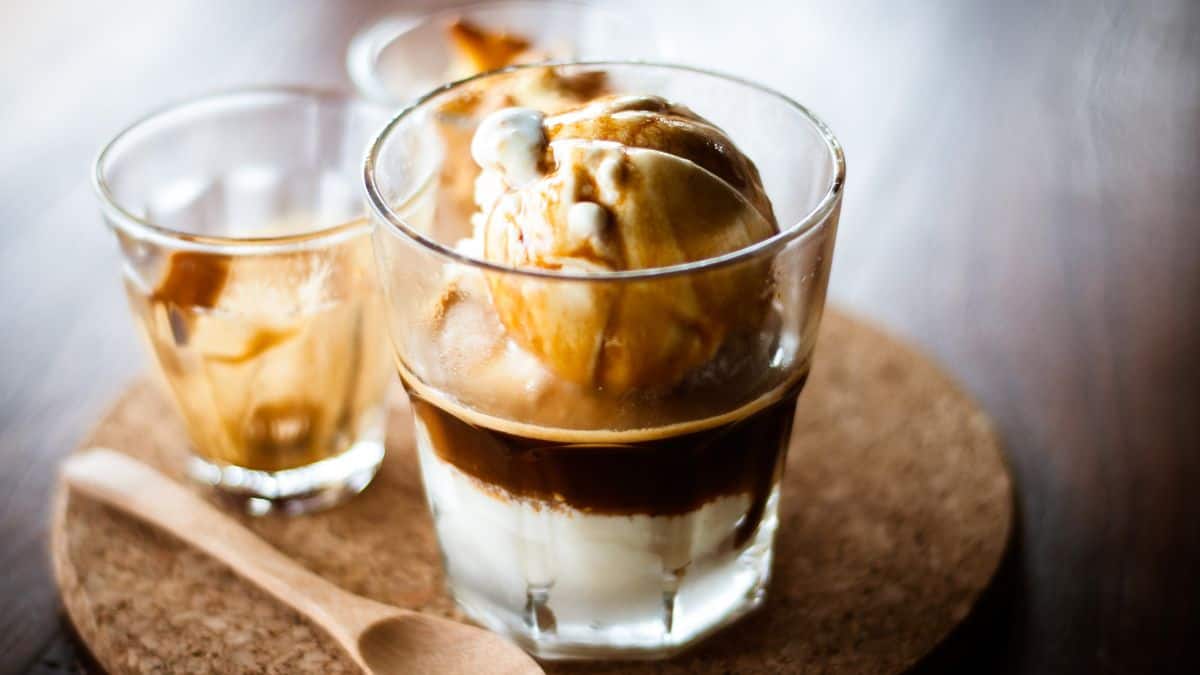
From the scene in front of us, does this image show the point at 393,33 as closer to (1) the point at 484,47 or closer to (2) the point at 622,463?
(1) the point at 484,47

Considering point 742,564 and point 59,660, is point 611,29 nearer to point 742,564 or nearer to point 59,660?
point 742,564

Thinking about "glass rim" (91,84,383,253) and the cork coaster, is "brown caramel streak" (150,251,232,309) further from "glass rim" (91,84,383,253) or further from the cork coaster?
the cork coaster

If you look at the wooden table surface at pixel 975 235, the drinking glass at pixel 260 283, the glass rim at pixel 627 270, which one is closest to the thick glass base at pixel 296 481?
the drinking glass at pixel 260 283

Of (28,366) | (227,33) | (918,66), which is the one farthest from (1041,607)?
(227,33)

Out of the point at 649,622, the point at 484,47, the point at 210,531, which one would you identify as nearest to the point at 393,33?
the point at 484,47

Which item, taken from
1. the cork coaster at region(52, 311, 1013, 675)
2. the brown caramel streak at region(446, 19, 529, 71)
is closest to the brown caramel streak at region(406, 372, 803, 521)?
the cork coaster at region(52, 311, 1013, 675)

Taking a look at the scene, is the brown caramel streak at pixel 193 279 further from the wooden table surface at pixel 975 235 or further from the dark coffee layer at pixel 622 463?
the dark coffee layer at pixel 622 463
